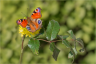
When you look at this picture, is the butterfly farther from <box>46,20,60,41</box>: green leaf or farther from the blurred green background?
the blurred green background

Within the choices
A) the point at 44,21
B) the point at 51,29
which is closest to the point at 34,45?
the point at 51,29

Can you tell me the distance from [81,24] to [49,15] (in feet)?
1.41

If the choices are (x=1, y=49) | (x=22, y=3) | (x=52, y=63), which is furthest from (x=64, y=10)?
(x=1, y=49)

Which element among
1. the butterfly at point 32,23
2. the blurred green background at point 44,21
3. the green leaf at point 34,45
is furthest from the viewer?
the blurred green background at point 44,21

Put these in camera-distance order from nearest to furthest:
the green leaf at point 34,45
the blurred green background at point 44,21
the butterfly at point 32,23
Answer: the green leaf at point 34,45 < the butterfly at point 32,23 < the blurred green background at point 44,21

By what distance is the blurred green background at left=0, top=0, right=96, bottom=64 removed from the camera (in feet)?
4.39

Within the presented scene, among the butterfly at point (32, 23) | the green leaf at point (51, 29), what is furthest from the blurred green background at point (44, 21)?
the green leaf at point (51, 29)

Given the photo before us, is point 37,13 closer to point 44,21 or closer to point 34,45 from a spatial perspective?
point 34,45

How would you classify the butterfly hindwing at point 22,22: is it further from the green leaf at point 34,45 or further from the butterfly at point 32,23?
the green leaf at point 34,45

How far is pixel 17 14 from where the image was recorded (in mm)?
1402

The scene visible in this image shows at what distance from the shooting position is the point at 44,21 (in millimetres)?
1509

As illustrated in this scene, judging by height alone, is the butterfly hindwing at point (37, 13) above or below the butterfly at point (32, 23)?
above

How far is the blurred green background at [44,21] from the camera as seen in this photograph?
1.34 metres

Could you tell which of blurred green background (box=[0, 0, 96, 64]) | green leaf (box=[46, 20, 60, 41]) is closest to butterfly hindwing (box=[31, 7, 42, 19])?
green leaf (box=[46, 20, 60, 41])
